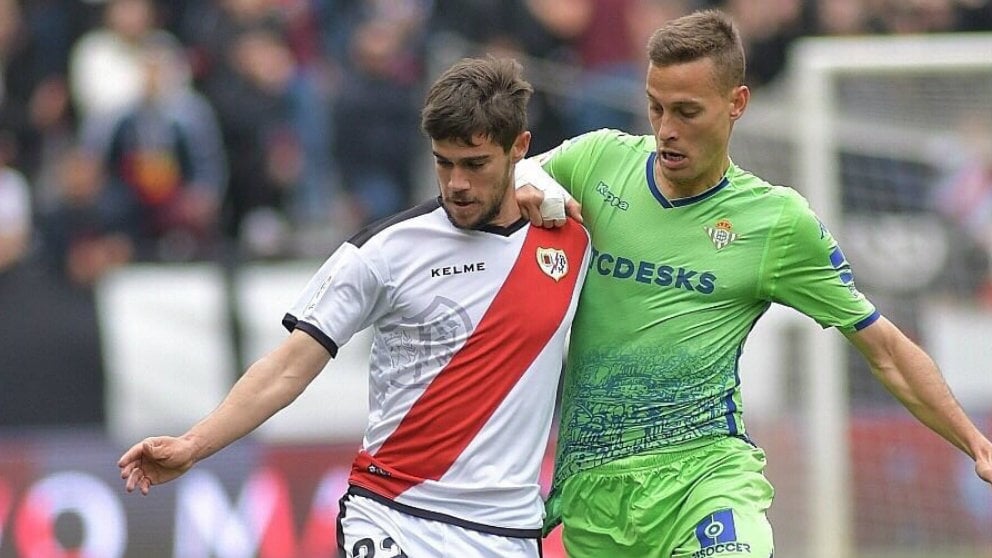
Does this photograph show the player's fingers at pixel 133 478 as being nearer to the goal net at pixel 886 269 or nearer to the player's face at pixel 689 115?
the player's face at pixel 689 115

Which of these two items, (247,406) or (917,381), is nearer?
(247,406)

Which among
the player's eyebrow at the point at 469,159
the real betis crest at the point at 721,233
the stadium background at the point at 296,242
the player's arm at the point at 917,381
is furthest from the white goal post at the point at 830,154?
the player's eyebrow at the point at 469,159

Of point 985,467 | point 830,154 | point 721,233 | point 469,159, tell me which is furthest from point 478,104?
point 830,154

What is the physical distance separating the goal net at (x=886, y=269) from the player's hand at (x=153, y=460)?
6.63 meters

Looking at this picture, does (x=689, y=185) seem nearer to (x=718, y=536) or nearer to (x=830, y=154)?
(x=718, y=536)

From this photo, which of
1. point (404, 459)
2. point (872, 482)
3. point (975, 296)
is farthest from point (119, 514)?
point (404, 459)

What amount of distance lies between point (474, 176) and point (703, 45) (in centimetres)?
86

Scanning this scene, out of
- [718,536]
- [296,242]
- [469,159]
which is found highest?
[296,242]

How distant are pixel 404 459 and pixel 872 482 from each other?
6594 millimetres

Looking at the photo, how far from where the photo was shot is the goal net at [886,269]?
38.0ft

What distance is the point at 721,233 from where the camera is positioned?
20.6ft

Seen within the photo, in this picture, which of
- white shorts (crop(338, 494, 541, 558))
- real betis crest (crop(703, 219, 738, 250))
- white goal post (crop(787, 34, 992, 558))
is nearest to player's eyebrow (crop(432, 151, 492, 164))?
real betis crest (crop(703, 219, 738, 250))

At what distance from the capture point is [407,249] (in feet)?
19.5

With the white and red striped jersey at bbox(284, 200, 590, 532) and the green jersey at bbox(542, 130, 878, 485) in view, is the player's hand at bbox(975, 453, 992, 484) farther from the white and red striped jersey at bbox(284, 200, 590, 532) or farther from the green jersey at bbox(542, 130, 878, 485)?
the white and red striped jersey at bbox(284, 200, 590, 532)
